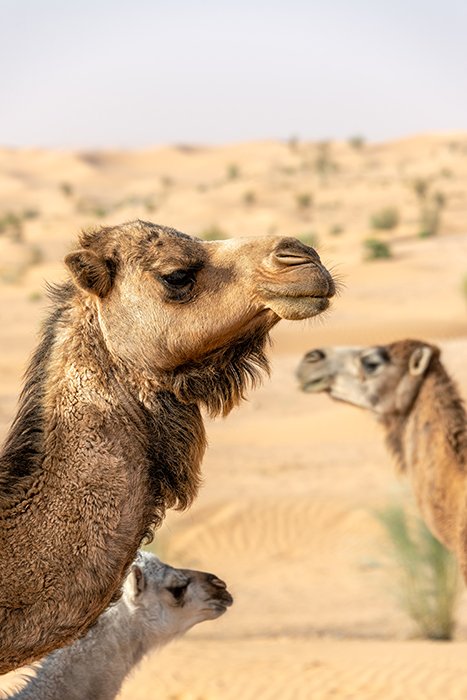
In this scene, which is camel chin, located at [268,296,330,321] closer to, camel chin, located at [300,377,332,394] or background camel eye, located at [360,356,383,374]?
background camel eye, located at [360,356,383,374]

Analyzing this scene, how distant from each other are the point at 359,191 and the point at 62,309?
50.5 m

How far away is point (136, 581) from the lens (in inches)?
256

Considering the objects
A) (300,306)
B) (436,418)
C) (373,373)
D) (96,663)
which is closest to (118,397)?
A: (300,306)

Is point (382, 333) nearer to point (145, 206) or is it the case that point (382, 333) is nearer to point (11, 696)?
point (11, 696)

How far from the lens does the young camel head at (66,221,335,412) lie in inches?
132

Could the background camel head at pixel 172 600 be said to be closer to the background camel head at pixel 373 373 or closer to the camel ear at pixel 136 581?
the camel ear at pixel 136 581

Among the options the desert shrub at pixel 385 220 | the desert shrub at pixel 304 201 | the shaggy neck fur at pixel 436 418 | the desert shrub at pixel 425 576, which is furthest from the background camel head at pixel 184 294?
the desert shrub at pixel 304 201

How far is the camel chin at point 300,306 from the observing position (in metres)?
3.28

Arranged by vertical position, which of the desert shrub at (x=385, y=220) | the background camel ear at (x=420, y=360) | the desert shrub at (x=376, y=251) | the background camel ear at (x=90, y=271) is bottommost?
the desert shrub at (x=385, y=220)

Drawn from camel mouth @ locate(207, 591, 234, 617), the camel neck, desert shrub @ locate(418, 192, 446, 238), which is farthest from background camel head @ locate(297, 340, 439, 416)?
desert shrub @ locate(418, 192, 446, 238)

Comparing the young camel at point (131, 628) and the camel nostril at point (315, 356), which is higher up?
the camel nostril at point (315, 356)

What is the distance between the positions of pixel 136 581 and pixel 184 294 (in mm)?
→ 3399

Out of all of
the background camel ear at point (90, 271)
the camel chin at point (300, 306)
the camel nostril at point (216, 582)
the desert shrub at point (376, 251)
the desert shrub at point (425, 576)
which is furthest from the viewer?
the desert shrub at point (376, 251)

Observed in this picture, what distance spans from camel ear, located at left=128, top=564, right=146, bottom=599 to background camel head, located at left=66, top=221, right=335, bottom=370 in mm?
3251
